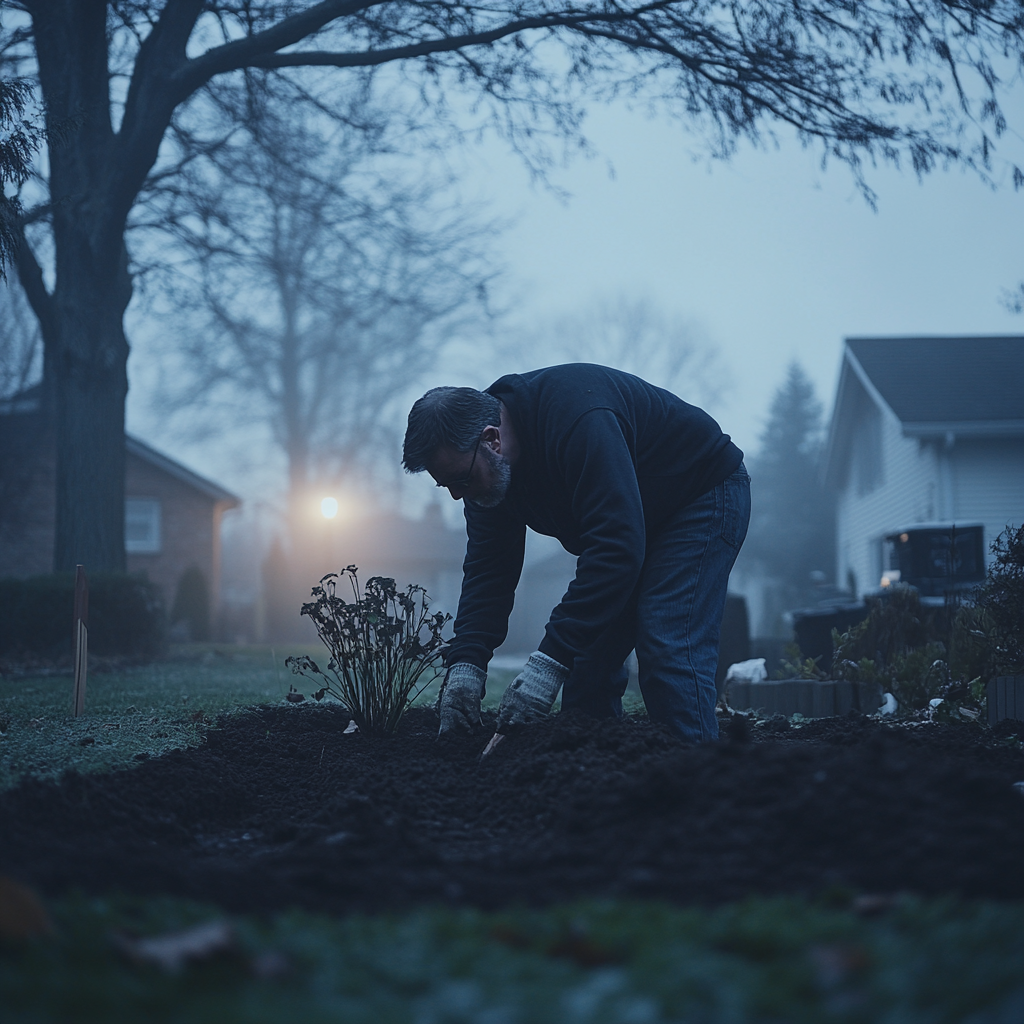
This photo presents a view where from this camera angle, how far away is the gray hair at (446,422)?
11.1 ft

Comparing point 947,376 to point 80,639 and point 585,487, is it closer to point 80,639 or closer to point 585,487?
point 585,487

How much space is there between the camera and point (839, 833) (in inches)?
74.9

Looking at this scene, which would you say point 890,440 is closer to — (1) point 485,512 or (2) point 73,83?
(2) point 73,83

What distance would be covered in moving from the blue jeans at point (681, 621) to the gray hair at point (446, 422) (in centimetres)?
84

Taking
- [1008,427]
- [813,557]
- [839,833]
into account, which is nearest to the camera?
[839,833]

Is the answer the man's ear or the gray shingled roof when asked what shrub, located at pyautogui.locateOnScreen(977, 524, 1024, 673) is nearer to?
the man's ear

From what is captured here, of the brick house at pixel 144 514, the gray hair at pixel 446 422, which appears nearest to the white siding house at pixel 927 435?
the gray hair at pixel 446 422

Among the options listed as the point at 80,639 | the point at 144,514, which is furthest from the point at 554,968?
the point at 144,514

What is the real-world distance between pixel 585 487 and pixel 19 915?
7.44ft

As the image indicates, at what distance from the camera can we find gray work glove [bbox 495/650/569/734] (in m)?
3.27

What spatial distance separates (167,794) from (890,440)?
1804 centimetres

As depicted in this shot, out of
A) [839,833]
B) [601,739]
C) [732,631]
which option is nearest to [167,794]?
[601,739]

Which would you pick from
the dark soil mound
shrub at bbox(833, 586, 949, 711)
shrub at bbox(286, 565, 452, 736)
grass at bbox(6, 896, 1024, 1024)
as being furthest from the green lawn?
shrub at bbox(833, 586, 949, 711)

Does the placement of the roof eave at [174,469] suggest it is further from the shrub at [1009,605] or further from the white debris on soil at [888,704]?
the shrub at [1009,605]
